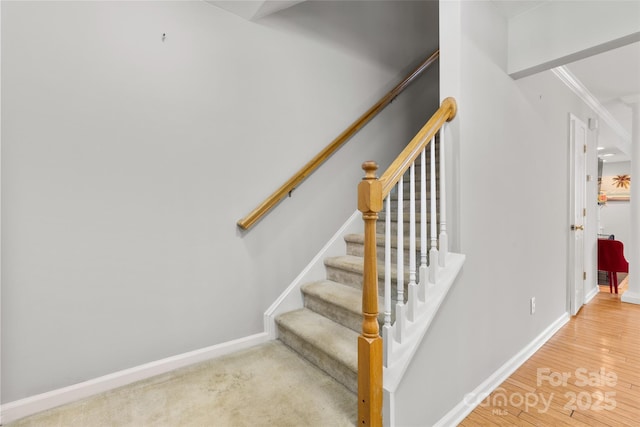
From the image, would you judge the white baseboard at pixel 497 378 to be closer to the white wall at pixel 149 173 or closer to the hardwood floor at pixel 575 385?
the hardwood floor at pixel 575 385

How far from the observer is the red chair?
4047mm

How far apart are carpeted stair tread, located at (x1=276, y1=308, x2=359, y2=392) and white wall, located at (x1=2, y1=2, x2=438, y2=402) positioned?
0.85 ft

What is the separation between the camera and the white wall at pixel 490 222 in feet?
5.20

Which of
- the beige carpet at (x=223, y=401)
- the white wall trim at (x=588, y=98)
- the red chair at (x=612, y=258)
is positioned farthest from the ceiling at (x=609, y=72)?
the beige carpet at (x=223, y=401)

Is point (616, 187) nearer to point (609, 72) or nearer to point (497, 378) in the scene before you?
point (609, 72)

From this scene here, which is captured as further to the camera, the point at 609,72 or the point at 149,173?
the point at 609,72

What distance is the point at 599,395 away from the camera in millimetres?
1876

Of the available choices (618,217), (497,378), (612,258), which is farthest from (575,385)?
(618,217)

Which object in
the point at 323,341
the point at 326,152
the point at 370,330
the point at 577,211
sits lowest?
the point at 323,341

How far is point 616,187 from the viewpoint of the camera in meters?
7.48

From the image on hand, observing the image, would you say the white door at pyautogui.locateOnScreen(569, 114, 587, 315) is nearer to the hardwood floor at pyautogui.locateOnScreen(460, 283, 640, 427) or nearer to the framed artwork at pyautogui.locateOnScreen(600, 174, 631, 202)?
the hardwood floor at pyautogui.locateOnScreen(460, 283, 640, 427)

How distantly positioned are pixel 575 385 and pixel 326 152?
7.65ft

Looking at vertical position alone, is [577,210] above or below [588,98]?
below

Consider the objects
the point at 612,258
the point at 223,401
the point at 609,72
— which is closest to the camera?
the point at 223,401
